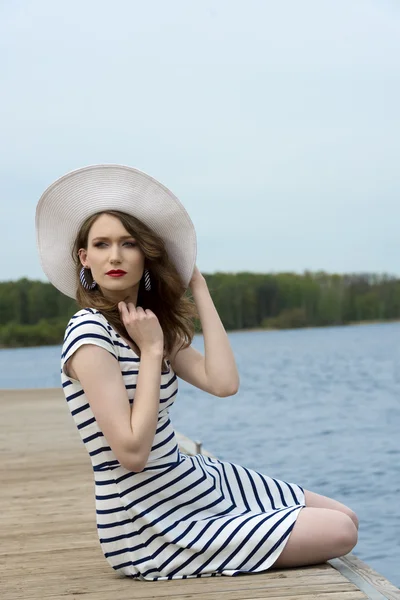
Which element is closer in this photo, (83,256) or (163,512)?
(163,512)

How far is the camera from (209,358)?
2961mm

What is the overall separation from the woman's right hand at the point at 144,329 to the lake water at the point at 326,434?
139 inches

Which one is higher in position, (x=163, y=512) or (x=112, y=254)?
(x=112, y=254)

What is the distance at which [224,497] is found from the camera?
9.56 ft

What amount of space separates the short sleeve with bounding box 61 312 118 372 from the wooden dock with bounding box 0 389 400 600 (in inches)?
Result: 28.2

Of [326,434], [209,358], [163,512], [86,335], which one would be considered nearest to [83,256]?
[86,335]

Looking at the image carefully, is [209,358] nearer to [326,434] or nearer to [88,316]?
[88,316]

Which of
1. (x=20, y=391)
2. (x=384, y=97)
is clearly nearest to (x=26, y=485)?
(x=20, y=391)

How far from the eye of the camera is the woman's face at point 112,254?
281 cm

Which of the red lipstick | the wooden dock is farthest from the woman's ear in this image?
the wooden dock

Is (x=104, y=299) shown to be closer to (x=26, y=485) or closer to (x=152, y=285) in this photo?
(x=152, y=285)

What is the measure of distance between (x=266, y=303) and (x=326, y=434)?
31.1m

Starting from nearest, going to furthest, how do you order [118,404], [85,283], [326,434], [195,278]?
1. [118,404]
2. [85,283]
3. [195,278]
4. [326,434]

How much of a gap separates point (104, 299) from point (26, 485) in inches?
121
